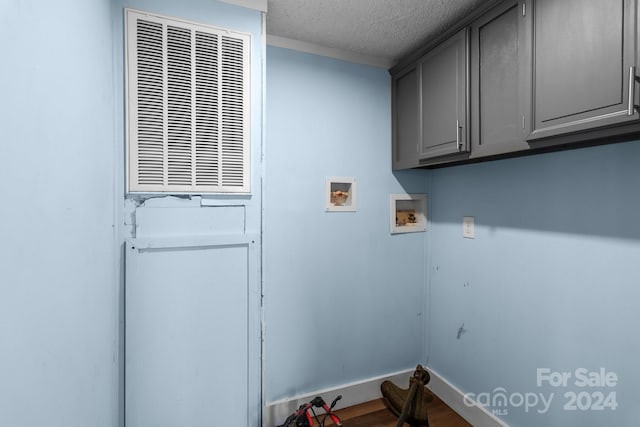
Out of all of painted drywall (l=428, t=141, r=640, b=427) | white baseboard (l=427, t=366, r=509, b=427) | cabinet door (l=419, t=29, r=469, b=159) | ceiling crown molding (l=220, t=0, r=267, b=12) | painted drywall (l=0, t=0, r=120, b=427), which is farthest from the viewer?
Answer: white baseboard (l=427, t=366, r=509, b=427)

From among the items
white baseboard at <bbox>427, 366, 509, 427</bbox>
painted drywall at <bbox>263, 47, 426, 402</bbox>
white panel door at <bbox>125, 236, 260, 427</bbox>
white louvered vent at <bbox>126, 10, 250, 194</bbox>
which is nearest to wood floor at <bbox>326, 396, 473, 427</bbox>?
white baseboard at <bbox>427, 366, 509, 427</bbox>

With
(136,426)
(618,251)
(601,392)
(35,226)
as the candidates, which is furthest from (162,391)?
(618,251)

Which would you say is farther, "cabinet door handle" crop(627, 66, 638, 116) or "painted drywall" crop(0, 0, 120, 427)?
"cabinet door handle" crop(627, 66, 638, 116)

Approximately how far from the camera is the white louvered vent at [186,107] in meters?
1.27

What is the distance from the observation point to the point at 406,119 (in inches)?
78.1

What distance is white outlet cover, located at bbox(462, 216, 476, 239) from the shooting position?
1.88 metres

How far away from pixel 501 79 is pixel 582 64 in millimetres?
328

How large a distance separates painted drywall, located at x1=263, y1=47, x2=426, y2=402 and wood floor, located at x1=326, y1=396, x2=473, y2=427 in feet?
0.58

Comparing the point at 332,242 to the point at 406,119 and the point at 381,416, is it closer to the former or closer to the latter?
the point at 406,119

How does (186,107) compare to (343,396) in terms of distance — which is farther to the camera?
(343,396)

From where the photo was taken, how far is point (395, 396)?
4.15 ft

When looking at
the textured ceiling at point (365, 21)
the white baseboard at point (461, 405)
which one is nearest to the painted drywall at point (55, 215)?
the textured ceiling at point (365, 21)

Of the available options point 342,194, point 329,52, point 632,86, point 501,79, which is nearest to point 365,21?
point 329,52

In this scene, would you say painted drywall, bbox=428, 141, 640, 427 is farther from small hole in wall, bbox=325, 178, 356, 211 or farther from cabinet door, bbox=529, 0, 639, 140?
small hole in wall, bbox=325, 178, 356, 211
